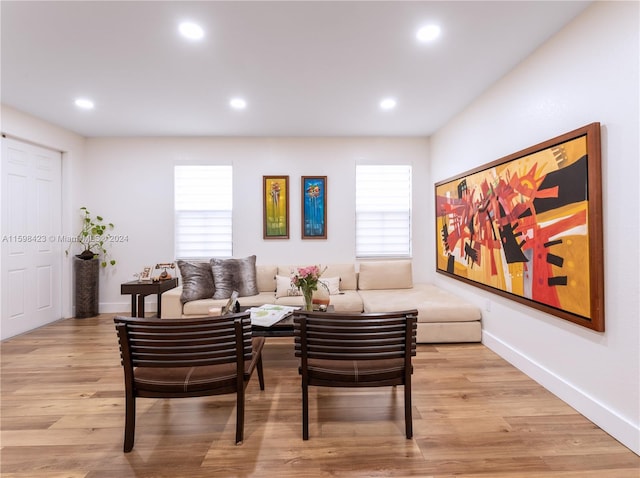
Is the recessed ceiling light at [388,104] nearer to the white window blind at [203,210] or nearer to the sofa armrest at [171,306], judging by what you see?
the white window blind at [203,210]

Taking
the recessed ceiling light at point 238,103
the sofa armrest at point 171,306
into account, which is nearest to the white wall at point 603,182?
the recessed ceiling light at point 238,103

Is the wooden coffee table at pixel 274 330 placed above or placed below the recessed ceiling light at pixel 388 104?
below

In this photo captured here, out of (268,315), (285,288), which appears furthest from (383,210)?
(268,315)

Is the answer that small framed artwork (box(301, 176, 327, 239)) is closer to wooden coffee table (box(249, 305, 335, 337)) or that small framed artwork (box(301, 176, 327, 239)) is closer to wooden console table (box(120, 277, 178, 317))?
wooden console table (box(120, 277, 178, 317))

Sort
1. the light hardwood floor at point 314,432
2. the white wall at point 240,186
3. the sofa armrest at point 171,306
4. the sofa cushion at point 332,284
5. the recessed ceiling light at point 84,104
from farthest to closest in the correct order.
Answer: the white wall at point 240,186
the sofa cushion at point 332,284
the sofa armrest at point 171,306
the recessed ceiling light at point 84,104
the light hardwood floor at point 314,432

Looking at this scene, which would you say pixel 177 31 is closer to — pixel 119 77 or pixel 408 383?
pixel 119 77

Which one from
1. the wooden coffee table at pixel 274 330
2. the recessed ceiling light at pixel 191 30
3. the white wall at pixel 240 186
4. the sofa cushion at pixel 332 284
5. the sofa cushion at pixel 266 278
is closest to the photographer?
the recessed ceiling light at pixel 191 30

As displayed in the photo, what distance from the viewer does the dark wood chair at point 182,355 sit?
169 centimetres

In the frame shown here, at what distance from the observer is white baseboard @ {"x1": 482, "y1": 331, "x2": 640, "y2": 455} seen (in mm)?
1835

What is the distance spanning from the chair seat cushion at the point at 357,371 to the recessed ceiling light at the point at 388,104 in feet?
9.15

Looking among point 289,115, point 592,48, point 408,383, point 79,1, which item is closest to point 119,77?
point 79,1

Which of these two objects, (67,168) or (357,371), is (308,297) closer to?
(357,371)

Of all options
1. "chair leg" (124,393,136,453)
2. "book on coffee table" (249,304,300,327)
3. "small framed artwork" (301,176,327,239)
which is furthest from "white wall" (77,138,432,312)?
"chair leg" (124,393,136,453)

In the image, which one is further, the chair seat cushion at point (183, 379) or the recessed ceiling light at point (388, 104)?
the recessed ceiling light at point (388, 104)
